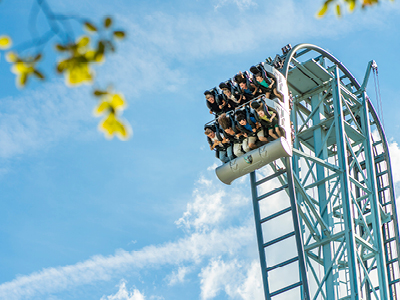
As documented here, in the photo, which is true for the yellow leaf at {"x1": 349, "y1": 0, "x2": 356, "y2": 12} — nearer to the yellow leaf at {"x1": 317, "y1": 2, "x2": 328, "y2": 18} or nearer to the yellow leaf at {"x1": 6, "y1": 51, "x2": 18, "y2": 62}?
the yellow leaf at {"x1": 317, "y1": 2, "x2": 328, "y2": 18}

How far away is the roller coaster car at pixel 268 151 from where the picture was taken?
15852mm

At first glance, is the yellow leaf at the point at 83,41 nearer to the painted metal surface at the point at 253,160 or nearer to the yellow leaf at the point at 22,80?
the yellow leaf at the point at 22,80

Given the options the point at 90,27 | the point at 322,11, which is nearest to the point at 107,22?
the point at 90,27

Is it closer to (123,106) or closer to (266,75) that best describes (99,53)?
(123,106)

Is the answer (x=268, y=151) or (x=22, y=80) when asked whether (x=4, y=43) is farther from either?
(x=268, y=151)

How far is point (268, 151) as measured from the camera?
15891 millimetres

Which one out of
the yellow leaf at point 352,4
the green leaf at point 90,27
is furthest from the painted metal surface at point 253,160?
the green leaf at point 90,27

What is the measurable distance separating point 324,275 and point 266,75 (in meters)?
5.01

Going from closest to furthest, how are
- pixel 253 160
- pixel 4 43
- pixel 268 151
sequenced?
pixel 4 43 < pixel 268 151 < pixel 253 160

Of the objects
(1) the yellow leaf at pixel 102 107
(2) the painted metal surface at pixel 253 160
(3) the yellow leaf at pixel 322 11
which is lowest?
(1) the yellow leaf at pixel 102 107

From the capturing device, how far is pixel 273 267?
621 inches

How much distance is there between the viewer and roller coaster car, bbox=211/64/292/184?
1585 cm

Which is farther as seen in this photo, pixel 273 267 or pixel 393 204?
pixel 393 204

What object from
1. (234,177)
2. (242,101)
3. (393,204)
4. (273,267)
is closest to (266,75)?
(242,101)
